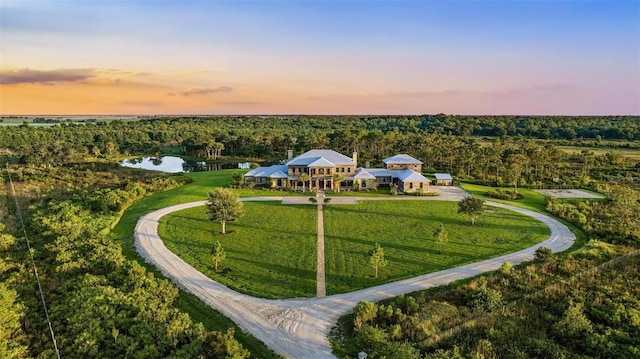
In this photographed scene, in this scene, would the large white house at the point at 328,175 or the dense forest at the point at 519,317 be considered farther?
the large white house at the point at 328,175

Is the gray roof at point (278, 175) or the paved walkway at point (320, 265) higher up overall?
the gray roof at point (278, 175)

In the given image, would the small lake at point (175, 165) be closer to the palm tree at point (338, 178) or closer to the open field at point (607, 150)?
Answer: the palm tree at point (338, 178)

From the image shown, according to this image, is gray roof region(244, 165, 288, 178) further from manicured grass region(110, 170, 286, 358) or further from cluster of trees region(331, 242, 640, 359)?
cluster of trees region(331, 242, 640, 359)

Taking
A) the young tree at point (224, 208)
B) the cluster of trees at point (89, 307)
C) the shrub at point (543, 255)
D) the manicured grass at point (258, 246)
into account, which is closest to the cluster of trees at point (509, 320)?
the shrub at point (543, 255)

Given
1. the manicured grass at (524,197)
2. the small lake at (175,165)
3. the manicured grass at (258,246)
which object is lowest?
the manicured grass at (258,246)

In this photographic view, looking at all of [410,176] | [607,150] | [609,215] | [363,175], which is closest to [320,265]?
[410,176]

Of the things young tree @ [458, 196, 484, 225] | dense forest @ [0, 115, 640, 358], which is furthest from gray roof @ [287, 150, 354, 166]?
dense forest @ [0, 115, 640, 358]

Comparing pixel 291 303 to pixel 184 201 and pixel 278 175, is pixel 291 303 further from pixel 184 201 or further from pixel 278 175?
pixel 278 175
